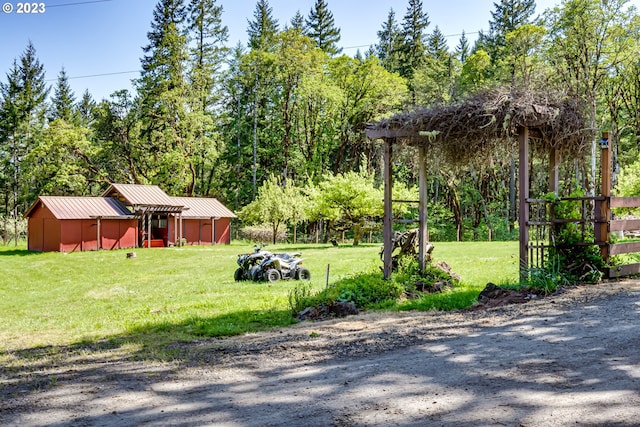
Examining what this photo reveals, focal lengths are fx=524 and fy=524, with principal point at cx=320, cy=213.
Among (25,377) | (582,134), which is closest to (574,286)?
(582,134)

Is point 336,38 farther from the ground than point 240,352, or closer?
farther from the ground

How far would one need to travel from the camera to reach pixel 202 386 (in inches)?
163

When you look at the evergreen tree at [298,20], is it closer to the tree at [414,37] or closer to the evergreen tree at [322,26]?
the evergreen tree at [322,26]

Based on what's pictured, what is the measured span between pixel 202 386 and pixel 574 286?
6128 millimetres

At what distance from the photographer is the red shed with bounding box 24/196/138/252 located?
98.2 ft

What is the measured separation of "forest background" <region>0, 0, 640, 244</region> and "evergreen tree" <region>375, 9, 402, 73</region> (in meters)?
0.18

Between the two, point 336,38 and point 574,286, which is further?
point 336,38

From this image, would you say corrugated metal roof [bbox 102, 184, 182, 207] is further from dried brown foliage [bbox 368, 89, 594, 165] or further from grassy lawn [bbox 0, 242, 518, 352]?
dried brown foliage [bbox 368, 89, 594, 165]

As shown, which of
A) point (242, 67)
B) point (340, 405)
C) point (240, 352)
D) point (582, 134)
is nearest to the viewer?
point (340, 405)

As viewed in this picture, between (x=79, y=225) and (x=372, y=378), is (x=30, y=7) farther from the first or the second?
(x=79, y=225)

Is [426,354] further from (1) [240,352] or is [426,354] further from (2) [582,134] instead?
(2) [582,134]

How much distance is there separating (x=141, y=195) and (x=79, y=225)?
15.0 ft

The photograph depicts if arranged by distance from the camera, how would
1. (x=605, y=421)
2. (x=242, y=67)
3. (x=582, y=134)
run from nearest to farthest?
(x=605, y=421), (x=582, y=134), (x=242, y=67)

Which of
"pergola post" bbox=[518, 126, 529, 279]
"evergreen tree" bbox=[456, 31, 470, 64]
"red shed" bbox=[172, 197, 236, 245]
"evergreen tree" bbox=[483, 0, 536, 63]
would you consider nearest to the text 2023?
"pergola post" bbox=[518, 126, 529, 279]
